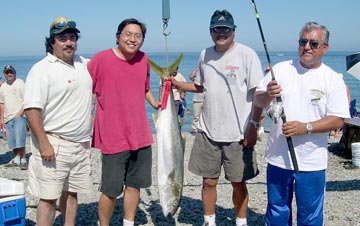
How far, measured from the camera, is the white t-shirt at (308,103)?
3332mm

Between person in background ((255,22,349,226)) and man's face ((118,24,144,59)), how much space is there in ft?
3.96

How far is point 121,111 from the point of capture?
3.98m

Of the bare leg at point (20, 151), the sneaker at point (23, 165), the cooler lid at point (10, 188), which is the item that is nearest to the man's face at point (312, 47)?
the cooler lid at point (10, 188)

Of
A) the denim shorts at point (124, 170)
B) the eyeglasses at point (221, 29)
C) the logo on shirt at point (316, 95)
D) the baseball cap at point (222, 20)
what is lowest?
the denim shorts at point (124, 170)

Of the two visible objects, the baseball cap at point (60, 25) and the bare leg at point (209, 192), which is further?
the bare leg at point (209, 192)

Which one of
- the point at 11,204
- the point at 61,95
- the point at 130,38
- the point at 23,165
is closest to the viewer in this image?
the point at 61,95

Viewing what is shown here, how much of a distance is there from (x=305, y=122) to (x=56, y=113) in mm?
2055

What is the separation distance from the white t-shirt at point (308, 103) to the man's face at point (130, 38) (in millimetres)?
1278

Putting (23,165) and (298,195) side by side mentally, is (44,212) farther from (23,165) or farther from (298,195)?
(23,165)

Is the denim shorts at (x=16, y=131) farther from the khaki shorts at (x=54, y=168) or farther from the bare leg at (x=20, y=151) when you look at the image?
the khaki shorts at (x=54, y=168)

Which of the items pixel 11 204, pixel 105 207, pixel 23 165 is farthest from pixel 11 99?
pixel 105 207

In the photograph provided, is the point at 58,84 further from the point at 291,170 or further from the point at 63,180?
the point at 291,170

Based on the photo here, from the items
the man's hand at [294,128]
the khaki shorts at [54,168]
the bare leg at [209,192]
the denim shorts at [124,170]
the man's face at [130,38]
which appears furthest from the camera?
the bare leg at [209,192]

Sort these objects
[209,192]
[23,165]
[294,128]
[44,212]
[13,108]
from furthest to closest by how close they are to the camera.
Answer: [23,165], [13,108], [209,192], [44,212], [294,128]
